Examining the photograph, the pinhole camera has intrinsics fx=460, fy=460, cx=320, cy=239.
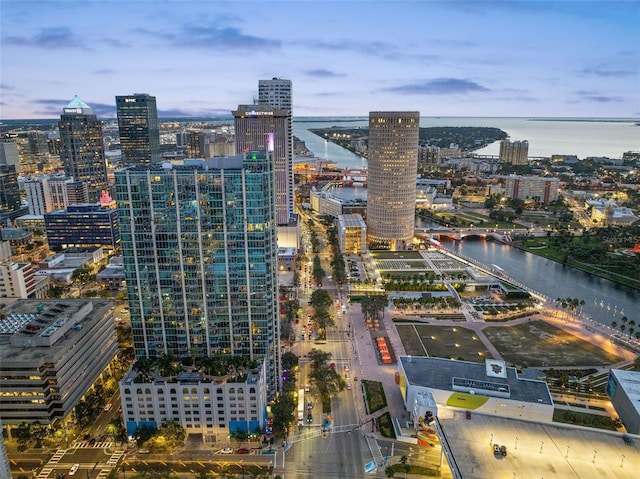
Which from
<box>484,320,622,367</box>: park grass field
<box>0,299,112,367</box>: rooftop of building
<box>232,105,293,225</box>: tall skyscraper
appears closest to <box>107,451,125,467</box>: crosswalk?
<box>0,299,112,367</box>: rooftop of building

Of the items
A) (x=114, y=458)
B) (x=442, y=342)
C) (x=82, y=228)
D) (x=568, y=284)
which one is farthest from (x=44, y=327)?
(x=568, y=284)

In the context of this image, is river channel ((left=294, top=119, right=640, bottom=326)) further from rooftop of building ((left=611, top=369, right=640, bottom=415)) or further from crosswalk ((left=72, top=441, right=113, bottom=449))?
crosswalk ((left=72, top=441, right=113, bottom=449))

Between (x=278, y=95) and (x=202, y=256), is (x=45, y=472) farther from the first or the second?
(x=278, y=95)

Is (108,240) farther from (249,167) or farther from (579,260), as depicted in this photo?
(579,260)

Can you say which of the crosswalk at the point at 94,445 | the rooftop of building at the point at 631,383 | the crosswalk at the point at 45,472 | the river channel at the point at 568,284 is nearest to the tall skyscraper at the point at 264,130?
the river channel at the point at 568,284

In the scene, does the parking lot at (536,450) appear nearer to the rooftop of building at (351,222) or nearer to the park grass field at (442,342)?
the park grass field at (442,342)
